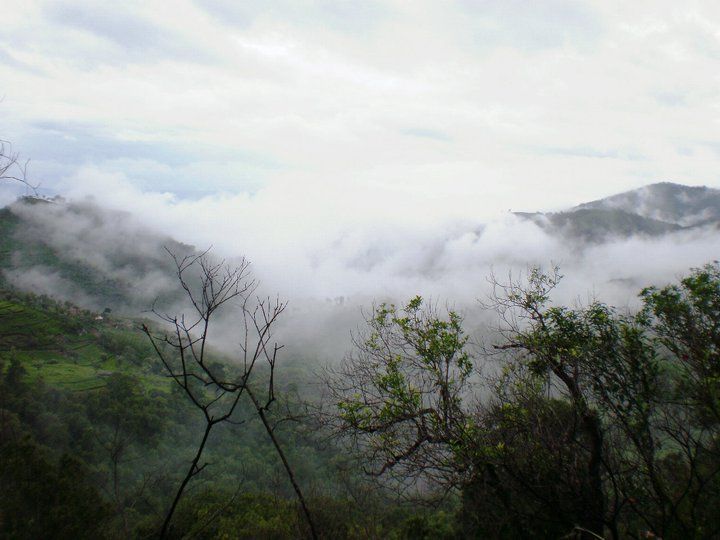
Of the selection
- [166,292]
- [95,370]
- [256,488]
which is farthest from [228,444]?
[166,292]

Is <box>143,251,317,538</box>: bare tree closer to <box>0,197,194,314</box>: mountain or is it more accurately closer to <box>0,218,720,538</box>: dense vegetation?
<box>0,218,720,538</box>: dense vegetation

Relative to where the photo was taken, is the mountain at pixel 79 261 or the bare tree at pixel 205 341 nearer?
the bare tree at pixel 205 341

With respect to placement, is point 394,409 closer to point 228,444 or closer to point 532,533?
point 532,533

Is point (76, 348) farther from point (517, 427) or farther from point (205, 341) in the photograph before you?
point (205, 341)

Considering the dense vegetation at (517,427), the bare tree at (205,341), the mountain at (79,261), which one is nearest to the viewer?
the bare tree at (205,341)

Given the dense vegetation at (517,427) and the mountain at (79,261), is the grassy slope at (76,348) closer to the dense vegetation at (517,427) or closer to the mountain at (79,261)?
the mountain at (79,261)

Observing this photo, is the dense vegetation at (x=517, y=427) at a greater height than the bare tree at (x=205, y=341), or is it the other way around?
the bare tree at (x=205, y=341)

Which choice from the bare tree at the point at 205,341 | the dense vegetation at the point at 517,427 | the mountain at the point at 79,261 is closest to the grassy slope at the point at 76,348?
Answer: the mountain at the point at 79,261

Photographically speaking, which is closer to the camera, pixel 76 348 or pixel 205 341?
pixel 205 341

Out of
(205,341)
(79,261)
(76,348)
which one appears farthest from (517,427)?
(79,261)

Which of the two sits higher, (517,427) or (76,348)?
(517,427)

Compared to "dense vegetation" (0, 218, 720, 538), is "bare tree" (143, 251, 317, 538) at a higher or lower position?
higher

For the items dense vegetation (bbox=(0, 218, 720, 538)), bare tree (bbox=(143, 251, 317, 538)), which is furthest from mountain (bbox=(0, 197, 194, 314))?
bare tree (bbox=(143, 251, 317, 538))

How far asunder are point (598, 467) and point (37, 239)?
180462 millimetres
